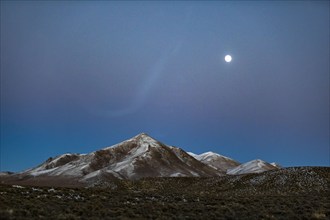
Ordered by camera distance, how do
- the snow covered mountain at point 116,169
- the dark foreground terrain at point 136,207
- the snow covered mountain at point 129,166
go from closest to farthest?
1. the dark foreground terrain at point 136,207
2. the snow covered mountain at point 116,169
3. the snow covered mountain at point 129,166

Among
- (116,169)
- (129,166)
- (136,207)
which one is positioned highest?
(129,166)

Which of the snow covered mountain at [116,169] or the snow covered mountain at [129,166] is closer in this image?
the snow covered mountain at [116,169]

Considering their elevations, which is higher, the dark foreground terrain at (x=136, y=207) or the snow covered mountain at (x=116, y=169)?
the snow covered mountain at (x=116, y=169)

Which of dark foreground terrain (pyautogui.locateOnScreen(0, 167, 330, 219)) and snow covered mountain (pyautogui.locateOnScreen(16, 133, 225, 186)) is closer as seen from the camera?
dark foreground terrain (pyautogui.locateOnScreen(0, 167, 330, 219))

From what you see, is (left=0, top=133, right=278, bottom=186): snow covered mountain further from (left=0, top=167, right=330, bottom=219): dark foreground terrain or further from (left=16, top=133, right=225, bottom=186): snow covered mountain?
(left=0, top=167, right=330, bottom=219): dark foreground terrain

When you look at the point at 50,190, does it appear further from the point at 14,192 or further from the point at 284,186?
the point at 284,186

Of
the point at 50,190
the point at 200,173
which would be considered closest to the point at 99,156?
the point at 200,173

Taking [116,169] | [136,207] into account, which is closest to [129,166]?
[116,169]

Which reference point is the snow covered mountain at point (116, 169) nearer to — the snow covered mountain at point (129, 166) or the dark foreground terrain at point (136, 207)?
the snow covered mountain at point (129, 166)

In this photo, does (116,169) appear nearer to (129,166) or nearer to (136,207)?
(129,166)

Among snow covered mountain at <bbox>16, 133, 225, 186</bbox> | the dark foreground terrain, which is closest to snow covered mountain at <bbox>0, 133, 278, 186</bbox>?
snow covered mountain at <bbox>16, 133, 225, 186</bbox>

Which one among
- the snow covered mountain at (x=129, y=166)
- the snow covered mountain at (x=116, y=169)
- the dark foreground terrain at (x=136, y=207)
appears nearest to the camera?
the dark foreground terrain at (x=136, y=207)

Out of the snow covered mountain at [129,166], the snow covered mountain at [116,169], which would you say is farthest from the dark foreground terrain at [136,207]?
the snow covered mountain at [129,166]

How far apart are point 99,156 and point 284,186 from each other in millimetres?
141605
